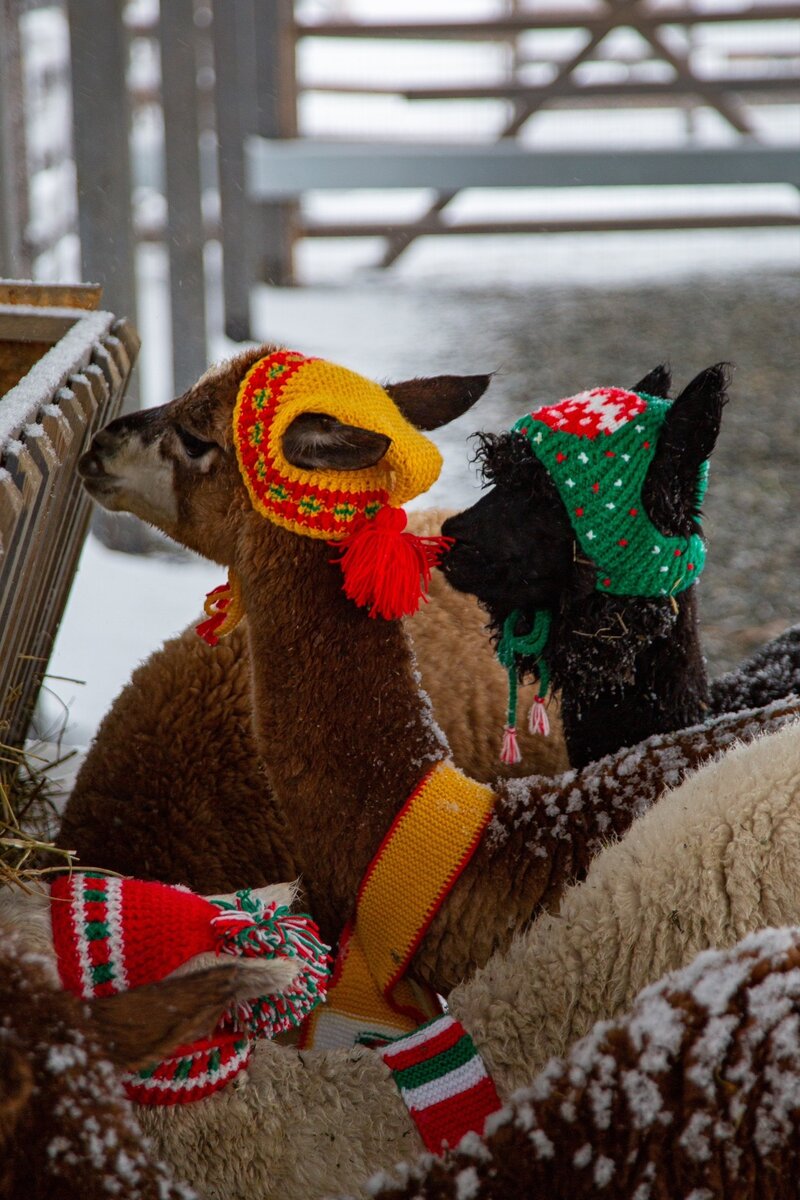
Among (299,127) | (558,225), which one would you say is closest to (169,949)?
(299,127)

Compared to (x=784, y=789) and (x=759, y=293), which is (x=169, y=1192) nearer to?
(x=784, y=789)

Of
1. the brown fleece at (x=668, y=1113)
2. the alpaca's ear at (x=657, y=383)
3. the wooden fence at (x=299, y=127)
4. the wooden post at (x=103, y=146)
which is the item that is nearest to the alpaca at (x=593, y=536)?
the alpaca's ear at (x=657, y=383)

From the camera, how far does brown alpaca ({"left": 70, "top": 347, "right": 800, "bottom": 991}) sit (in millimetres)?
2062

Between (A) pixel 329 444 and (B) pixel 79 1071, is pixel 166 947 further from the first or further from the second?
(A) pixel 329 444

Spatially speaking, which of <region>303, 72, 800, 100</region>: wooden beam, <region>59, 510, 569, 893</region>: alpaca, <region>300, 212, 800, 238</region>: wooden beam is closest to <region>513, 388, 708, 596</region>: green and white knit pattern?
<region>59, 510, 569, 893</region>: alpaca

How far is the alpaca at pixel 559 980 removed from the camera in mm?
1632

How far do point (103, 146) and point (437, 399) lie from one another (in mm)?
2667

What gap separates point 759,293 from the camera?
10.3m

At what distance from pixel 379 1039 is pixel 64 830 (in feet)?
2.75

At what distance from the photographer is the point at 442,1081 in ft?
5.61

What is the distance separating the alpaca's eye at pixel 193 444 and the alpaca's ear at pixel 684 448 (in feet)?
2.37

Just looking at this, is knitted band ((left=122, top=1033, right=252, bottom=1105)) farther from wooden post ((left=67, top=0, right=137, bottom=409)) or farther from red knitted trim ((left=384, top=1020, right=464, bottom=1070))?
wooden post ((left=67, top=0, right=137, bottom=409))

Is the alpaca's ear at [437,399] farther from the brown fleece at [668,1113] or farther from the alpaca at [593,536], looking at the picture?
the brown fleece at [668,1113]

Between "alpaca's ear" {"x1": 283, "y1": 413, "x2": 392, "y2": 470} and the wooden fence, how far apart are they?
192 cm
